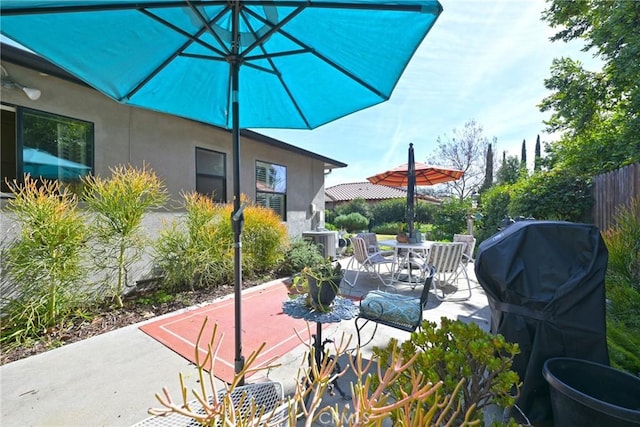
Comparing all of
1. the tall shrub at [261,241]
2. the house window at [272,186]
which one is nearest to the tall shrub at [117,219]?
the tall shrub at [261,241]

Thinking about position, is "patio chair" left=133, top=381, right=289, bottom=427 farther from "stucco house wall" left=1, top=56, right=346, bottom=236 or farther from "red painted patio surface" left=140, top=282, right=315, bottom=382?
"stucco house wall" left=1, top=56, right=346, bottom=236

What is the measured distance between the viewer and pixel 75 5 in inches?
62.0

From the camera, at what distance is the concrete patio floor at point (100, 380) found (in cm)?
196

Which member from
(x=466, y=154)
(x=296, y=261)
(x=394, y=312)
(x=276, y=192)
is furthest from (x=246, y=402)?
(x=466, y=154)

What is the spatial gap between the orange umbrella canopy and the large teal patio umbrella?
4.57 metres

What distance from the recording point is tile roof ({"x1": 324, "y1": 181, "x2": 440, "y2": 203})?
795 inches

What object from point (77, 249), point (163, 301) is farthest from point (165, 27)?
point (163, 301)

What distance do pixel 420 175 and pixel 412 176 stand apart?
1895 mm

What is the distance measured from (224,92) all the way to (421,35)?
192 centimetres

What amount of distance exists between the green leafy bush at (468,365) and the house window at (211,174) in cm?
537

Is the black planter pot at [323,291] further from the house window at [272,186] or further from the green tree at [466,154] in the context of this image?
the green tree at [466,154]

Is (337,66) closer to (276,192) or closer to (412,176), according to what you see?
(412,176)

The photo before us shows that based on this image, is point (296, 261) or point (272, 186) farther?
point (272, 186)

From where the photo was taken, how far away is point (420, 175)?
7.31 m
